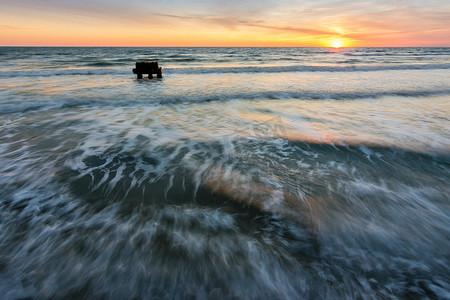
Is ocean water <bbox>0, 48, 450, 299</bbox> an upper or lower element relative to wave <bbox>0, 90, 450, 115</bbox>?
lower

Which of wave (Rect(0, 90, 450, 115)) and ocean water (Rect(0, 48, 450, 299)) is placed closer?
ocean water (Rect(0, 48, 450, 299))

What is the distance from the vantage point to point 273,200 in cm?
256

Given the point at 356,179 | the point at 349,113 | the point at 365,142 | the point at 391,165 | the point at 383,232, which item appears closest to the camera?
the point at 383,232

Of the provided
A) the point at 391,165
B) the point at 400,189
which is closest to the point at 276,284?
the point at 400,189

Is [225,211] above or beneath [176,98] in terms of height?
beneath

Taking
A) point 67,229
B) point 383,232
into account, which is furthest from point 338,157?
point 67,229

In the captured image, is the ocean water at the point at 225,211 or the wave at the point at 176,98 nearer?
the ocean water at the point at 225,211

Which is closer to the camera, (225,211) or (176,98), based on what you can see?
(225,211)

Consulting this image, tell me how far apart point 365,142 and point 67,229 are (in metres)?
5.09

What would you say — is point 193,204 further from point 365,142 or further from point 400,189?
point 365,142

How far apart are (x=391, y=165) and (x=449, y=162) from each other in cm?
107

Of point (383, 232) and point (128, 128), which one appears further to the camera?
point (128, 128)

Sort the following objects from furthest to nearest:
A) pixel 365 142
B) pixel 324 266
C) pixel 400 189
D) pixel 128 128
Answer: pixel 128 128
pixel 365 142
pixel 400 189
pixel 324 266

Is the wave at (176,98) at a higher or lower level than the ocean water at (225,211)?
higher
